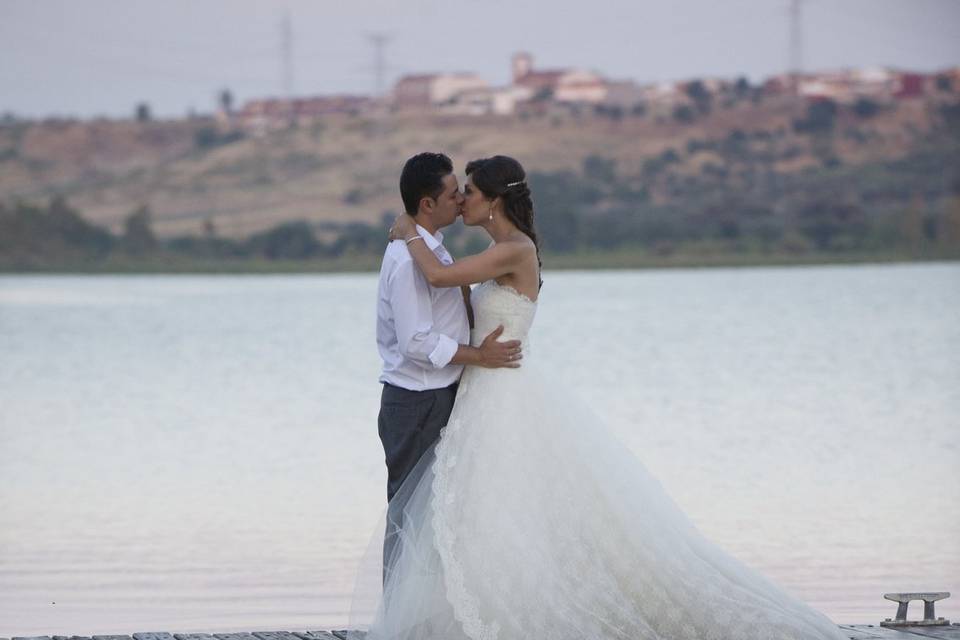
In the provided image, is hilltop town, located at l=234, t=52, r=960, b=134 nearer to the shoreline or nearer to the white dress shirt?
the shoreline

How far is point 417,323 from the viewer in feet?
16.9

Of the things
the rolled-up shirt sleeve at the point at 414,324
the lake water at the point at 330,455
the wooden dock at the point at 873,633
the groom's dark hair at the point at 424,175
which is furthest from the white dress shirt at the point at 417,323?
the lake water at the point at 330,455

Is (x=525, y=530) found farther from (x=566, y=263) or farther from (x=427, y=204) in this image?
(x=566, y=263)

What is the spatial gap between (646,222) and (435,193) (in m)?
66.5

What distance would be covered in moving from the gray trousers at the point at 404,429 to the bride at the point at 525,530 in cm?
2

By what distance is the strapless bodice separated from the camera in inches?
210

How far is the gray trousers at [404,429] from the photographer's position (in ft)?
17.4

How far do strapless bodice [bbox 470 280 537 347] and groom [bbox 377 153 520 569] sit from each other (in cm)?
4

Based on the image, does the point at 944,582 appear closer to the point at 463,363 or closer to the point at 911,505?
the point at 911,505

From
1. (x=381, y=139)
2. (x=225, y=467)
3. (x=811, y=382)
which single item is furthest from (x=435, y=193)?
(x=381, y=139)

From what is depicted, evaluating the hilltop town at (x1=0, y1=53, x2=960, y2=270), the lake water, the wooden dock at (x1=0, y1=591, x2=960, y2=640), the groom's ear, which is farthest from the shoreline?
the groom's ear

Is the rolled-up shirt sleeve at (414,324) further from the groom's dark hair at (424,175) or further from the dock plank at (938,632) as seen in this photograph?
the dock plank at (938,632)

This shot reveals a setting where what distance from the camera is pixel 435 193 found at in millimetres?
5176

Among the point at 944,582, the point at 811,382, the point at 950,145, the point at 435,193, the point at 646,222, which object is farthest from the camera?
the point at 950,145
